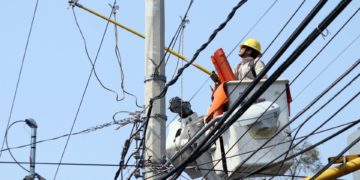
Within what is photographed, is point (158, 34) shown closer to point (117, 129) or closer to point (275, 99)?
point (275, 99)

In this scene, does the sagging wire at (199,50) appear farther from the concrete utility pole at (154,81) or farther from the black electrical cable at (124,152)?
the black electrical cable at (124,152)

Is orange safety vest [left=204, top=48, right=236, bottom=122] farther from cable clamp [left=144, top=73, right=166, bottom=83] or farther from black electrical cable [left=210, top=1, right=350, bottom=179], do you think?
black electrical cable [left=210, top=1, right=350, bottom=179]

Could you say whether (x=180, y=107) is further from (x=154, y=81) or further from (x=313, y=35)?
(x=313, y=35)

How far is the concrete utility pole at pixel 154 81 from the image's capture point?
1108 centimetres

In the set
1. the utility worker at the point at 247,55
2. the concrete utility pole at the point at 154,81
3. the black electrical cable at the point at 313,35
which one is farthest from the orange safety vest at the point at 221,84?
the black electrical cable at the point at 313,35

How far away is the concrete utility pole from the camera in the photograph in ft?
36.3

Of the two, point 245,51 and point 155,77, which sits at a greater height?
point 245,51

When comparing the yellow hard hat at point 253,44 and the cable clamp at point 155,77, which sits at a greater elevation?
the yellow hard hat at point 253,44

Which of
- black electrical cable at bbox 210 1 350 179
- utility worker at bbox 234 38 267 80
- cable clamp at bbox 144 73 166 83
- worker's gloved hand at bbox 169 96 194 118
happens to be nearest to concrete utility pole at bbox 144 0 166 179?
cable clamp at bbox 144 73 166 83


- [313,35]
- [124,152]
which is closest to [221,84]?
[124,152]

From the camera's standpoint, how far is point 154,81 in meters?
11.4

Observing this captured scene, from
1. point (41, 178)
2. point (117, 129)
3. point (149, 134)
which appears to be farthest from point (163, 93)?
point (117, 129)

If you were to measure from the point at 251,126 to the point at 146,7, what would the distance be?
2195 millimetres

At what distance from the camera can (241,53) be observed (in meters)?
12.0
